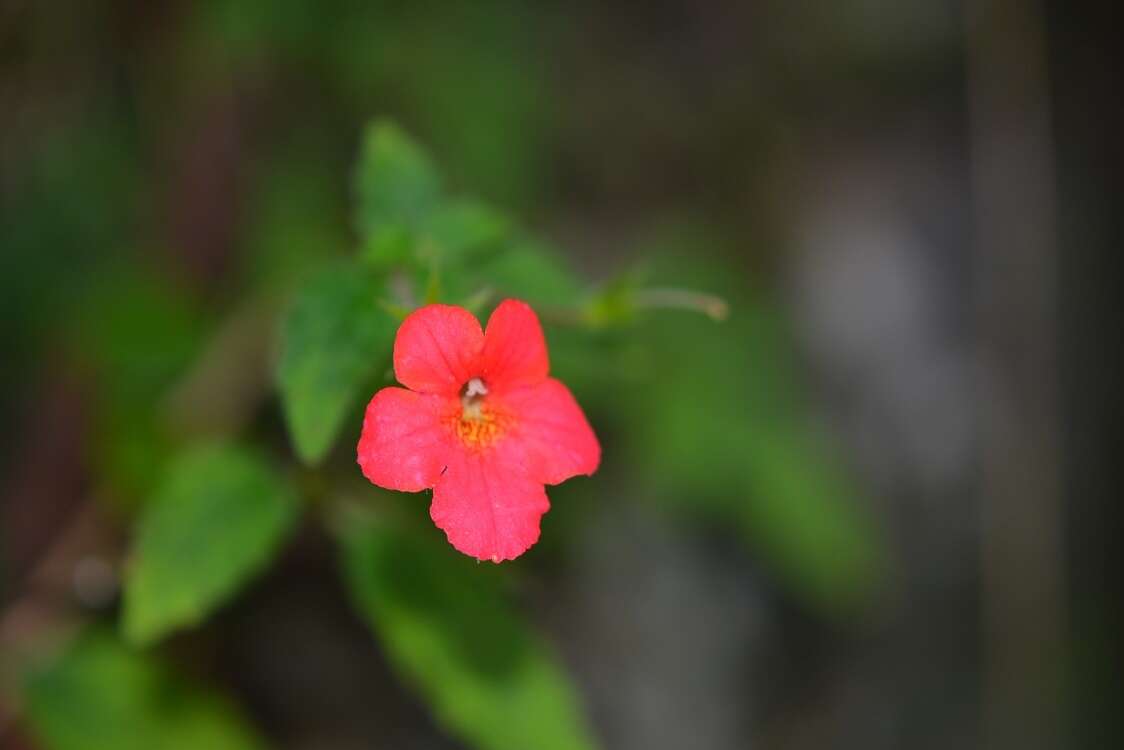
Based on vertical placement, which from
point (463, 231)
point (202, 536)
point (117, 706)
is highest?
point (463, 231)

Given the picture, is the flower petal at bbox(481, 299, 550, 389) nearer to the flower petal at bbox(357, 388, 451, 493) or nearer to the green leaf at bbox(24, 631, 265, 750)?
the flower petal at bbox(357, 388, 451, 493)

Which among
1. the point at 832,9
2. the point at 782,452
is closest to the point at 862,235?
the point at 832,9

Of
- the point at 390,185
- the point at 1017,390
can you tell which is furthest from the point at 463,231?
the point at 1017,390

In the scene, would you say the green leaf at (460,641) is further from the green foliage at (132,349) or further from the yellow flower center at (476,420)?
the green foliage at (132,349)

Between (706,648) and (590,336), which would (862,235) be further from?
(590,336)

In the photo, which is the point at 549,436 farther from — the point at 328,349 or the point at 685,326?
the point at 685,326

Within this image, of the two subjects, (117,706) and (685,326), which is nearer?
(117,706)

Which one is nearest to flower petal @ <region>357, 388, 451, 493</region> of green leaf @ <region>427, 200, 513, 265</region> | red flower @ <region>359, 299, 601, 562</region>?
red flower @ <region>359, 299, 601, 562</region>

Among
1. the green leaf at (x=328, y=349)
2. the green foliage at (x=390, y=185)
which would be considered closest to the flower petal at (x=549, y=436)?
the green leaf at (x=328, y=349)
